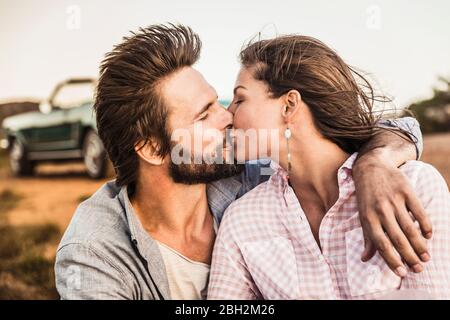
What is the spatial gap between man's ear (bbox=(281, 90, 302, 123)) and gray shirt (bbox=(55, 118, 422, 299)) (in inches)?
19.6

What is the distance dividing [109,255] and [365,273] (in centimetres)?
97

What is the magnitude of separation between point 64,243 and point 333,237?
3.43 feet

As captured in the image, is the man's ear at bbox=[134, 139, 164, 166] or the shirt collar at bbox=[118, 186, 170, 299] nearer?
the shirt collar at bbox=[118, 186, 170, 299]

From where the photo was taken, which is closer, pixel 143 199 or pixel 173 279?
pixel 173 279

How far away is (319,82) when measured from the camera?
2.31 m

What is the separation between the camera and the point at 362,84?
8.13ft

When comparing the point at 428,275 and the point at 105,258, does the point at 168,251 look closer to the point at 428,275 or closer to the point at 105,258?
the point at 105,258

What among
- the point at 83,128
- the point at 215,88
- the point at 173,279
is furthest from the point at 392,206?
the point at 83,128

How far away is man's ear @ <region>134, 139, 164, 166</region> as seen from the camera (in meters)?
2.60

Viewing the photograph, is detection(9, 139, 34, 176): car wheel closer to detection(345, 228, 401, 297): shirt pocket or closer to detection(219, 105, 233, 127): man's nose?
detection(219, 105, 233, 127): man's nose

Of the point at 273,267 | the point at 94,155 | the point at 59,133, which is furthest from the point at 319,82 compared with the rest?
the point at 59,133

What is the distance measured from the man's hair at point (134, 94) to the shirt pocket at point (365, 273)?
3.30 ft

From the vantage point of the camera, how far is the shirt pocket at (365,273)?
6.44 feet

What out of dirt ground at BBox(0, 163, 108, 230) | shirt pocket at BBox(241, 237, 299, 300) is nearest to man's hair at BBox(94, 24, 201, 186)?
shirt pocket at BBox(241, 237, 299, 300)
